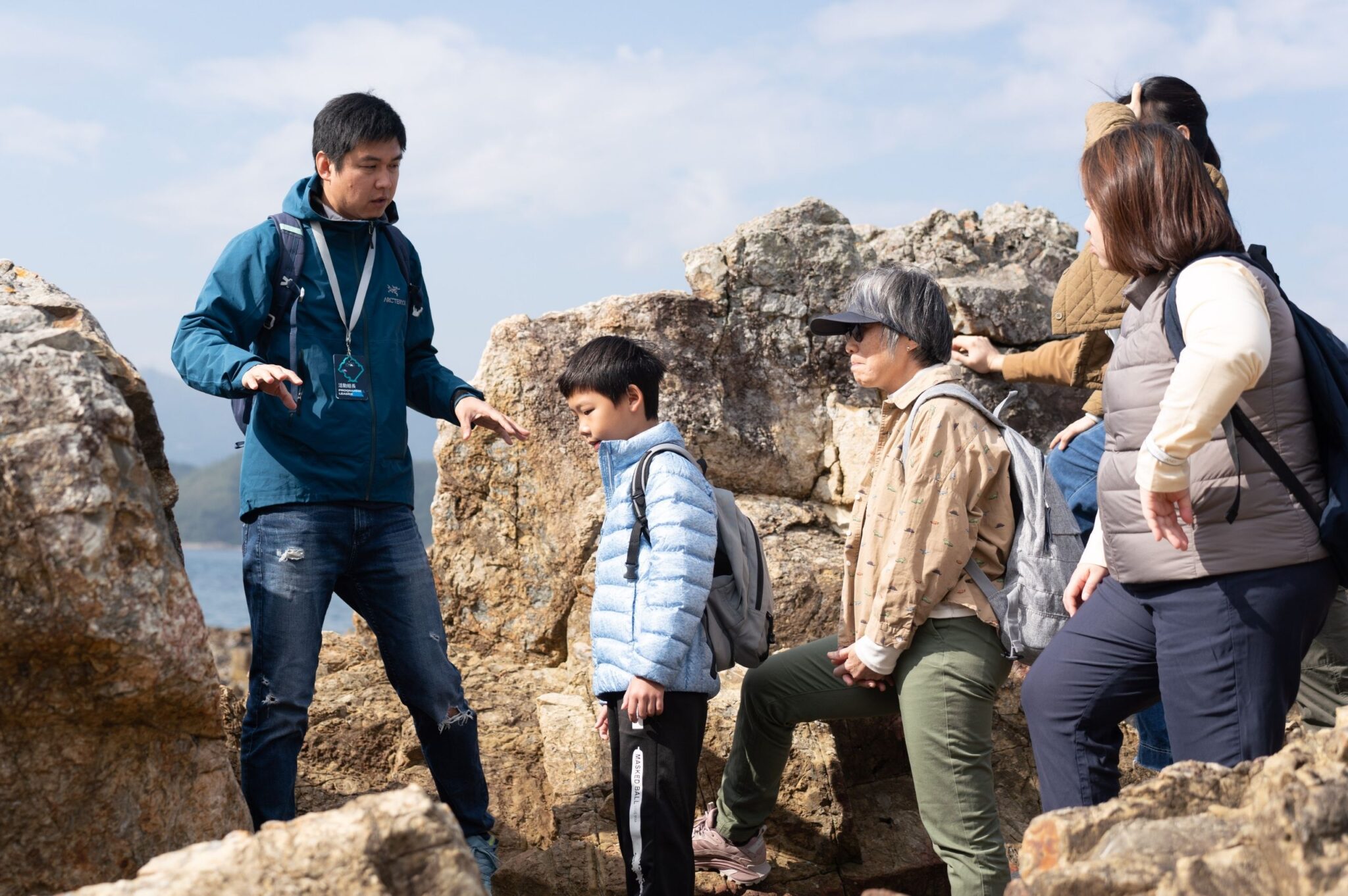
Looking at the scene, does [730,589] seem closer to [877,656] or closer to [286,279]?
[877,656]

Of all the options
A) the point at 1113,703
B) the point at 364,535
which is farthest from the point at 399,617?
the point at 1113,703

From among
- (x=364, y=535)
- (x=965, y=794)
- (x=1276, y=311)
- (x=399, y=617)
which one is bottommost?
(x=965, y=794)

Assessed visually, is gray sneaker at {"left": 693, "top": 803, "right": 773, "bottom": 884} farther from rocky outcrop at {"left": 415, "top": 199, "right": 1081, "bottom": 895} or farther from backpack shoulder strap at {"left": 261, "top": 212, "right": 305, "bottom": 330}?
backpack shoulder strap at {"left": 261, "top": 212, "right": 305, "bottom": 330}

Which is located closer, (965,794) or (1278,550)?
(1278,550)

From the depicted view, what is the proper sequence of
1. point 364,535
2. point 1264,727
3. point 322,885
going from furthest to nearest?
point 364,535 < point 1264,727 < point 322,885

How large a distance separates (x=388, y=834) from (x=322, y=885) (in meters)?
0.16

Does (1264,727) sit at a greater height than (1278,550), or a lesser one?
lesser

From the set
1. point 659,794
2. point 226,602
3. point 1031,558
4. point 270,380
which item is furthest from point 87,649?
point 226,602

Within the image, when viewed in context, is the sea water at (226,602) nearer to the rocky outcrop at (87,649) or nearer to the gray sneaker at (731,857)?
the gray sneaker at (731,857)

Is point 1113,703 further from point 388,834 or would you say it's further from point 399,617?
point 399,617

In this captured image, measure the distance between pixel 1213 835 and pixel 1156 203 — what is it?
1764mm

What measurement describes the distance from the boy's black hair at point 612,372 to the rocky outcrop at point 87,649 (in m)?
Result: 1.56

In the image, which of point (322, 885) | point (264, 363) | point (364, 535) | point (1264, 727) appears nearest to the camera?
point (322, 885)

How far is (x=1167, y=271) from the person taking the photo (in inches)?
131
